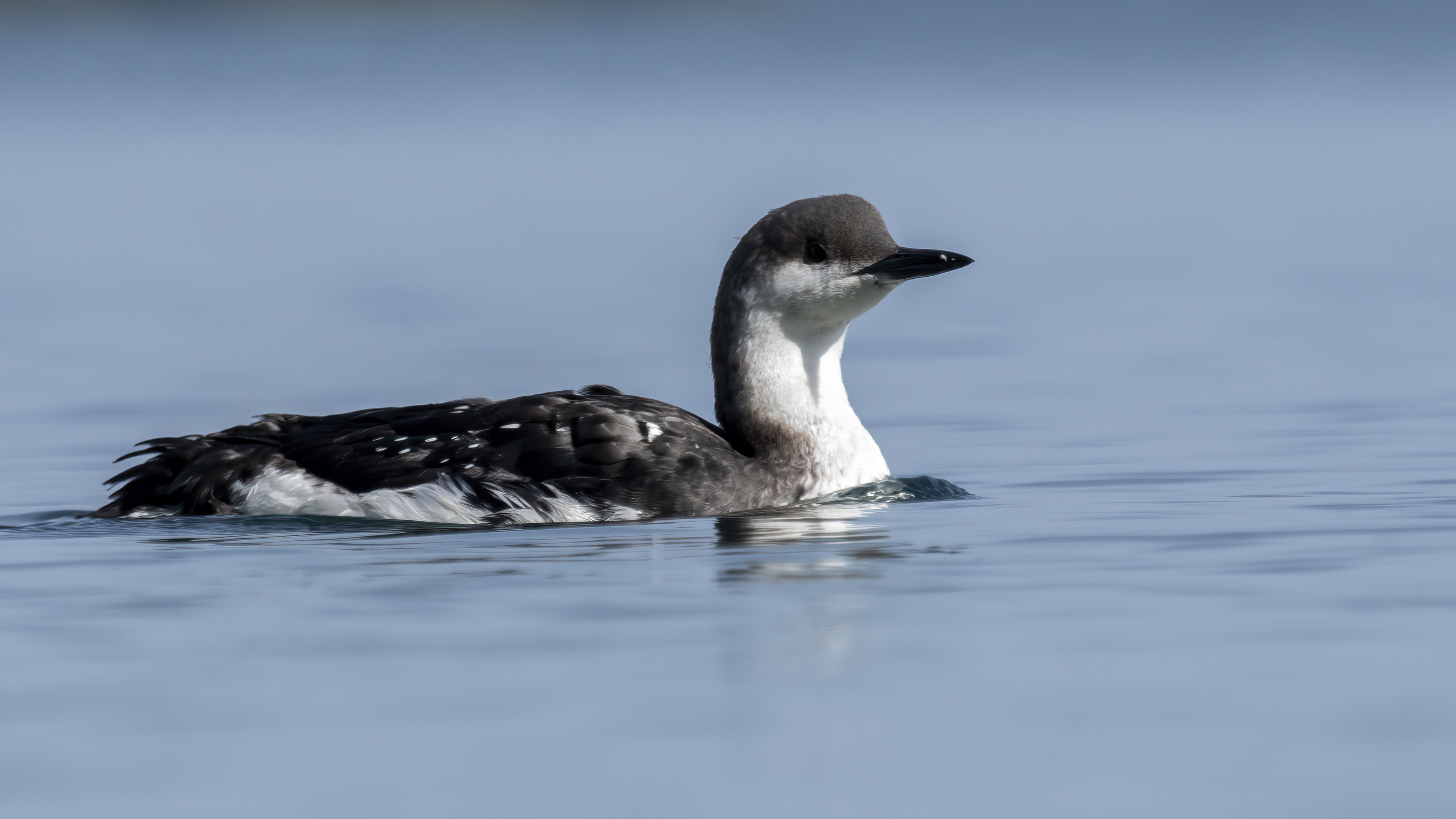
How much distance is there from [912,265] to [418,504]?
2.00 metres

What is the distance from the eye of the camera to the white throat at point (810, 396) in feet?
26.8

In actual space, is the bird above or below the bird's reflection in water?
above

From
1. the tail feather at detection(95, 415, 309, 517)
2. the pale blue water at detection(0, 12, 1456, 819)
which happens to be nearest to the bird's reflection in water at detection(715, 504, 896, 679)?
the pale blue water at detection(0, 12, 1456, 819)

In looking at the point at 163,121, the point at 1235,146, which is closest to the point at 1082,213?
the point at 1235,146

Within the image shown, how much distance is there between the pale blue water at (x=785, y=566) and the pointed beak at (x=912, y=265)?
858 millimetres

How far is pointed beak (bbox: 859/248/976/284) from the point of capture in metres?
7.99

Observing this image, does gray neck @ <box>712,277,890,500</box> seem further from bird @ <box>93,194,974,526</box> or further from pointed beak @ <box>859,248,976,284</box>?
pointed beak @ <box>859,248,976,284</box>

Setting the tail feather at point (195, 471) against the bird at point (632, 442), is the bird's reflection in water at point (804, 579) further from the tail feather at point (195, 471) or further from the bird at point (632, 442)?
the tail feather at point (195, 471)

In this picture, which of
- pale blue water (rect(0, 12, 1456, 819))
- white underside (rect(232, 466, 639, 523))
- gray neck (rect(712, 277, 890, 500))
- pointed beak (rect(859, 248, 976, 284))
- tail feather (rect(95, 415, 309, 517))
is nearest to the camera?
pale blue water (rect(0, 12, 1456, 819))

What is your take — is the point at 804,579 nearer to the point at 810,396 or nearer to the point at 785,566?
the point at 785,566

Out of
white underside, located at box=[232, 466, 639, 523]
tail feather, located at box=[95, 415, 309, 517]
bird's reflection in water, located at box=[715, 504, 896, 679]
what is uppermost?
tail feather, located at box=[95, 415, 309, 517]

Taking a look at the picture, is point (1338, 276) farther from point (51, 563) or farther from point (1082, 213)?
point (51, 563)

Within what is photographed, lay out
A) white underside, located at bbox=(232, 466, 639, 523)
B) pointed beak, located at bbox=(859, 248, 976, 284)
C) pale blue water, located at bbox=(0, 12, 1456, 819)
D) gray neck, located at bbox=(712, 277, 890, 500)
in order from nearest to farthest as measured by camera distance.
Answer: pale blue water, located at bbox=(0, 12, 1456, 819)
white underside, located at bbox=(232, 466, 639, 523)
pointed beak, located at bbox=(859, 248, 976, 284)
gray neck, located at bbox=(712, 277, 890, 500)

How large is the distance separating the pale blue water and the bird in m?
0.18
